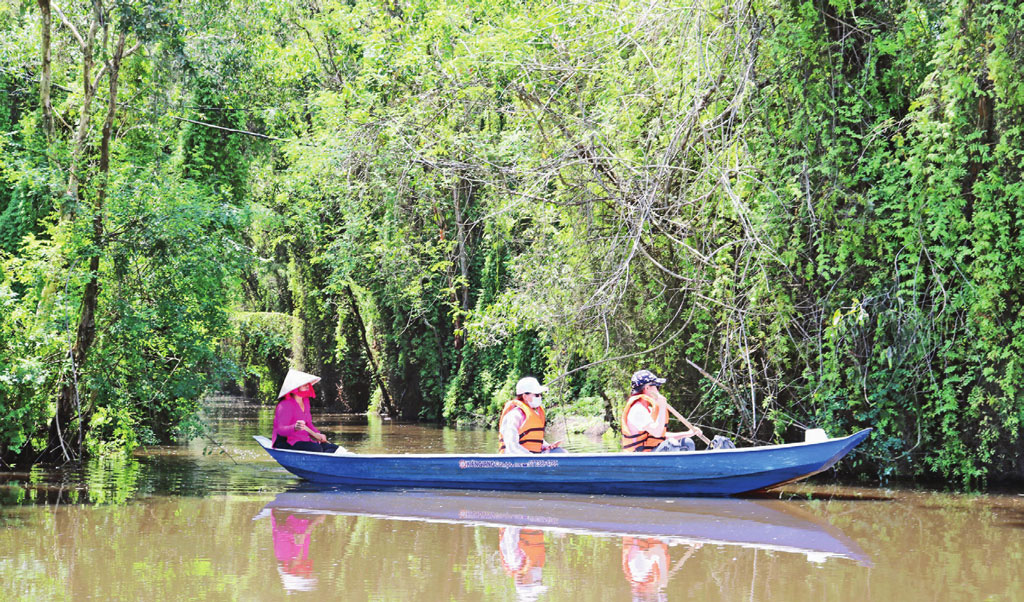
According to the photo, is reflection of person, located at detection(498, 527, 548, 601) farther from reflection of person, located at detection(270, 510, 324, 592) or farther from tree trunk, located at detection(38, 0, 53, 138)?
tree trunk, located at detection(38, 0, 53, 138)

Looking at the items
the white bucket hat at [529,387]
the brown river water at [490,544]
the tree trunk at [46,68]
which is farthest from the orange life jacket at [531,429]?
the tree trunk at [46,68]

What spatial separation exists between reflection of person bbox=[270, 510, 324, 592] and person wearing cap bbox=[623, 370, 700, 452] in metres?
3.44

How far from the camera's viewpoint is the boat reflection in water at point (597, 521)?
7.41 m

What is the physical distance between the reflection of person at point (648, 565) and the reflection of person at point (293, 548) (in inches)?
81.4

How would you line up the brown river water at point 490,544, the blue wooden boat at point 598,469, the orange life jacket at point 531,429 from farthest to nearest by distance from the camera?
the orange life jacket at point 531,429, the blue wooden boat at point 598,469, the brown river water at point 490,544

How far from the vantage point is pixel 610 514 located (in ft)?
32.3

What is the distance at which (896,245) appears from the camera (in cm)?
1121

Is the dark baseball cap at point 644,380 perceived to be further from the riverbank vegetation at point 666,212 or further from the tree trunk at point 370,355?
the tree trunk at point 370,355

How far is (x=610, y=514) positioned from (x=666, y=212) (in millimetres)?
4361

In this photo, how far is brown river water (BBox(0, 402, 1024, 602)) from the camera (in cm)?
659

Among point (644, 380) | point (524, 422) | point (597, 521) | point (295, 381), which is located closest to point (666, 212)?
point (644, 380)

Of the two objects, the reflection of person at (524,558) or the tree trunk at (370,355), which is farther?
the tree trunk at (370,355)

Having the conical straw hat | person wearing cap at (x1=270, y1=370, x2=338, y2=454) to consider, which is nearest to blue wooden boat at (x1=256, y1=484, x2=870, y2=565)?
person wearing cap at (x1=270, y1=370, x2=338, y2=454)

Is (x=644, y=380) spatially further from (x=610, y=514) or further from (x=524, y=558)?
(x=524, y=558)
